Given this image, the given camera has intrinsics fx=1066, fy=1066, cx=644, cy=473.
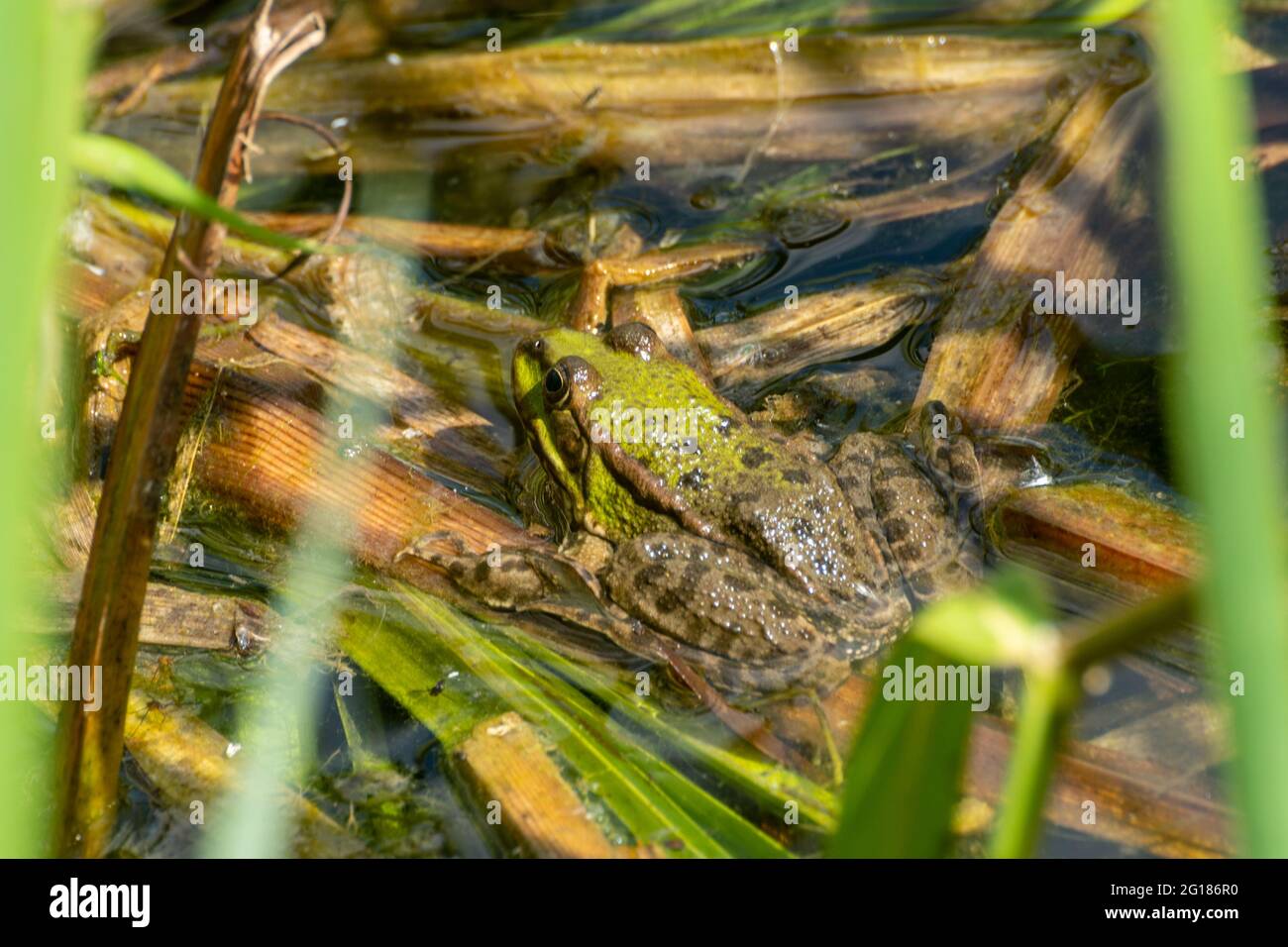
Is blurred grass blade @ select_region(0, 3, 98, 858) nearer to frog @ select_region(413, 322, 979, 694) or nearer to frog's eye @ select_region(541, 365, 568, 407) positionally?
frog @ select_region(413, 322, 979, 694)

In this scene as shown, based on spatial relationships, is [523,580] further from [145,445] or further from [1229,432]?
[1229,432]

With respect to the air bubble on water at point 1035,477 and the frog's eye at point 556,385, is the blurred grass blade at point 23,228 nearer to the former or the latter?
the frog's eye at point 556,385

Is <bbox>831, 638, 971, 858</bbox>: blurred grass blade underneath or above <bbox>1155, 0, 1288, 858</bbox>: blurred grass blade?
underneath

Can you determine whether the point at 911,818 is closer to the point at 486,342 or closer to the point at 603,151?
the point at 486,342

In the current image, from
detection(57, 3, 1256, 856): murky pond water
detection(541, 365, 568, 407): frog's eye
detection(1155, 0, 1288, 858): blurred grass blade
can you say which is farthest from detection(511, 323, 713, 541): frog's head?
detection(1155, 0, 1288, 858): blurred grass blade

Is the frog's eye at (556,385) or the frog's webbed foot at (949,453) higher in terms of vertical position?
the frog's eye at (556,385)

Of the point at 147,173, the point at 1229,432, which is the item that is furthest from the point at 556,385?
the point at 1229,432

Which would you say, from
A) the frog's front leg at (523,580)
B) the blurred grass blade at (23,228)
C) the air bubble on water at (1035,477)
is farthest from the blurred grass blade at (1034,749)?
the air bubble on water at (1035,477)
